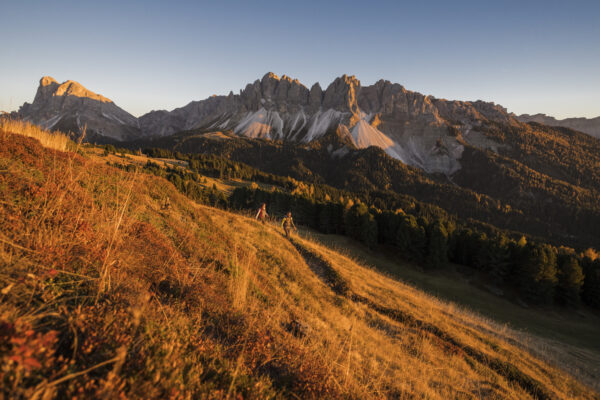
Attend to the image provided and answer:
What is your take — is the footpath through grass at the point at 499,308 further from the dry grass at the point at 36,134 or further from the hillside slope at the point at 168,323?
the dry grass at the point at 36,134

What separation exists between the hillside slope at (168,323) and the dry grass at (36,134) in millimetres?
1835

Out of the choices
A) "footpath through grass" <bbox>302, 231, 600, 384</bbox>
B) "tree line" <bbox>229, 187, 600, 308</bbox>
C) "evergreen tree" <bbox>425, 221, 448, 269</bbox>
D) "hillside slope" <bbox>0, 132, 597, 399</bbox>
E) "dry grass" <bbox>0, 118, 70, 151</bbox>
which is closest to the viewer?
"hillside slope" <bbox>0, 132, 597, 399</bbox>

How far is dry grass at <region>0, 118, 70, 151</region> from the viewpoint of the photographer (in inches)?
332

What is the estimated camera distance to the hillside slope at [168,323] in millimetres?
2273

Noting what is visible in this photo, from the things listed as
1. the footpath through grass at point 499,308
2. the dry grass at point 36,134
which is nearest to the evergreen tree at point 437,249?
the footpath through grass at point 499,308

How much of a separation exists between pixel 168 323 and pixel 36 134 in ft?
36.2

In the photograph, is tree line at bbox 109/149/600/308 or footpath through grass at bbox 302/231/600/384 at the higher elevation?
tree line at bbox 109/149/600/308

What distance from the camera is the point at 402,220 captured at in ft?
158

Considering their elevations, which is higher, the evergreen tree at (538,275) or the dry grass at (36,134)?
the dry grass at (36,134)

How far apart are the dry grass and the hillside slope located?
6.02 ft

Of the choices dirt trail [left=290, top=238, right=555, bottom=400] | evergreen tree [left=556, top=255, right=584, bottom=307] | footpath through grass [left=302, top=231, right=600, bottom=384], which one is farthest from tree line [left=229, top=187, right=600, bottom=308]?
dirt trail [left=290, top=238, right=555, bottom=400]

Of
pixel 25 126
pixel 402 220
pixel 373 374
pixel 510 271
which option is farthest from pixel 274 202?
pixel 373 374

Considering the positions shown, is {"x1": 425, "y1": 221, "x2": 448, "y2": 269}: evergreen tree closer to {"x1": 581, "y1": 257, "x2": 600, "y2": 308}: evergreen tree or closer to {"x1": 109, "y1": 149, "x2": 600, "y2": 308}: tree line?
{"x1": 109, "y1": 149, "x2": 600, "y2": 308}: tree line

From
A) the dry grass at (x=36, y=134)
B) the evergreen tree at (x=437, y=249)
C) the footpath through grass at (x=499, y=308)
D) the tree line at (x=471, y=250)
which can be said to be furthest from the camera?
the evergreen tree at (x=437, y=249)
